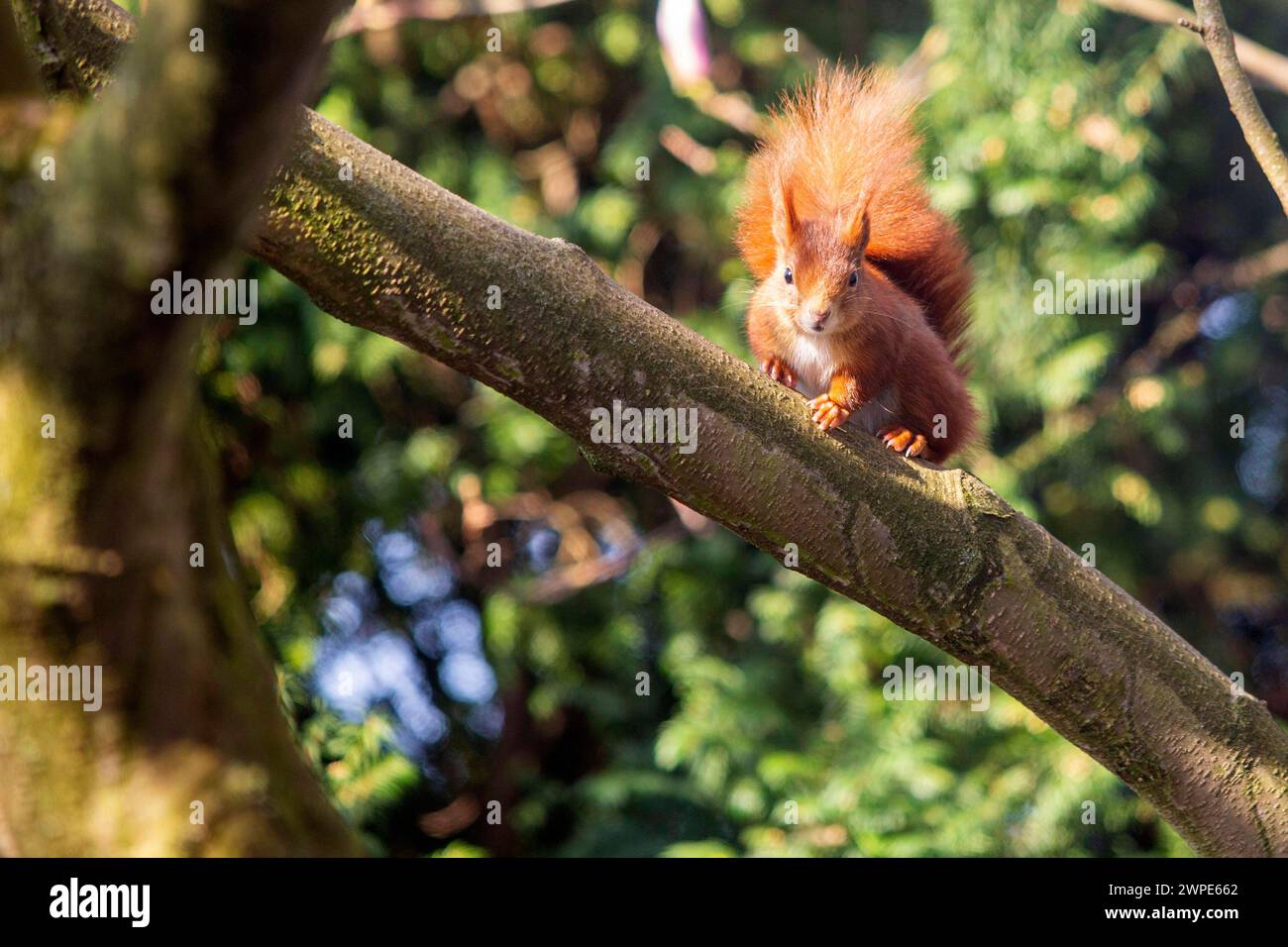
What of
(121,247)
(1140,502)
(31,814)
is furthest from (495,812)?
(121,247)

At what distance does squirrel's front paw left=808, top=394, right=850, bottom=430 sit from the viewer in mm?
1498

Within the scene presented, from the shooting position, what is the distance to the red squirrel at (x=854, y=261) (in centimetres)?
218

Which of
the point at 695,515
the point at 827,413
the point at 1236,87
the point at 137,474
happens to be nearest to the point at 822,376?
the point at 827,413

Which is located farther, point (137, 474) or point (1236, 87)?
point (1236, 87)

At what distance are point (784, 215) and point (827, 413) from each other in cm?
58

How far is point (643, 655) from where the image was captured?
14.1 feet

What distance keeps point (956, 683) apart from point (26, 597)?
2.99 metres

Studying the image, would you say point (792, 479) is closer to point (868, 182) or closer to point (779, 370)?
point (779, 370)

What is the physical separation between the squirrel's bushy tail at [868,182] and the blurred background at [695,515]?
715 millimetres

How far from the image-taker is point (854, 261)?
2217 mm

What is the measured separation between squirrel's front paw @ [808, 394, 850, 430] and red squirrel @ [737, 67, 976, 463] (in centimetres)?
2

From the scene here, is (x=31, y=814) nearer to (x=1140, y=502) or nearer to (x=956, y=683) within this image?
(x=956, y=683)

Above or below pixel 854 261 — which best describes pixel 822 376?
below

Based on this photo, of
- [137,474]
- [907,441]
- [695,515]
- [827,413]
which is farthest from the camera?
[695,515]
